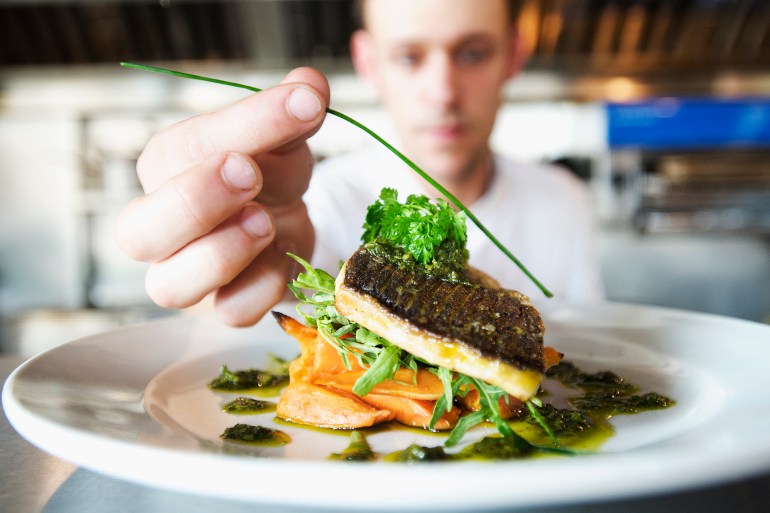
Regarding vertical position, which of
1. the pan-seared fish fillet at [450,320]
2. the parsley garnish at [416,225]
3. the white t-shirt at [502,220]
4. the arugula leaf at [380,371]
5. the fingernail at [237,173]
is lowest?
the white t-shirt at [502,220]

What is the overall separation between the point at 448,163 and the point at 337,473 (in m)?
2.94

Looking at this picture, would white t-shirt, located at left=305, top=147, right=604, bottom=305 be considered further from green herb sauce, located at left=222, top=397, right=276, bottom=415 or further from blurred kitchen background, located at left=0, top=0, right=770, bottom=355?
blurred kitchen background, located at left=0, top=0, right=770, bottom=355

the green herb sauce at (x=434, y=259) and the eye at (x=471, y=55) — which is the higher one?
the eye at (x=471, y=55)

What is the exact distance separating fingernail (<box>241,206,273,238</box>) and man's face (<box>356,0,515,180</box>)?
1897 mm

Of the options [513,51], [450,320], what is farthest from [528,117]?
[450,320]

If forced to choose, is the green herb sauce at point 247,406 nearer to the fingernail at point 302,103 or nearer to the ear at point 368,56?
the fingernail at point 302,103

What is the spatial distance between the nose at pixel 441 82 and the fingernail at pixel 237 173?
202cm

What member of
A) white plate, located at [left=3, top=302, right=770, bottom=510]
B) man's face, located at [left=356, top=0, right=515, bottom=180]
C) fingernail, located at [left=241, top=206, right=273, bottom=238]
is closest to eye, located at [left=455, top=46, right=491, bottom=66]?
man's face, located at [left=356, top=0, right=515, bottom=180]

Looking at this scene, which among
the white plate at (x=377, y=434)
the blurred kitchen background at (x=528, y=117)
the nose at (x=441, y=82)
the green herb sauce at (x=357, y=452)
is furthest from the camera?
the blurred kitchen background at (x=528, y=117)

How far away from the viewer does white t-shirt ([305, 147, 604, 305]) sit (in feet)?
11.1

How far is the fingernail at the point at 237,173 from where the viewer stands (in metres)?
1.44

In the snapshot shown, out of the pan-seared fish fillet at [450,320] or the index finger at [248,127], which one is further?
the index finger at [248,127]

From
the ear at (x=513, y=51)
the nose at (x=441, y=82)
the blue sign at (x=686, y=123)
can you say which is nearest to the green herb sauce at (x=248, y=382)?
the nose at (x=441, y=82)

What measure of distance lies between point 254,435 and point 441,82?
2488 millimetres
